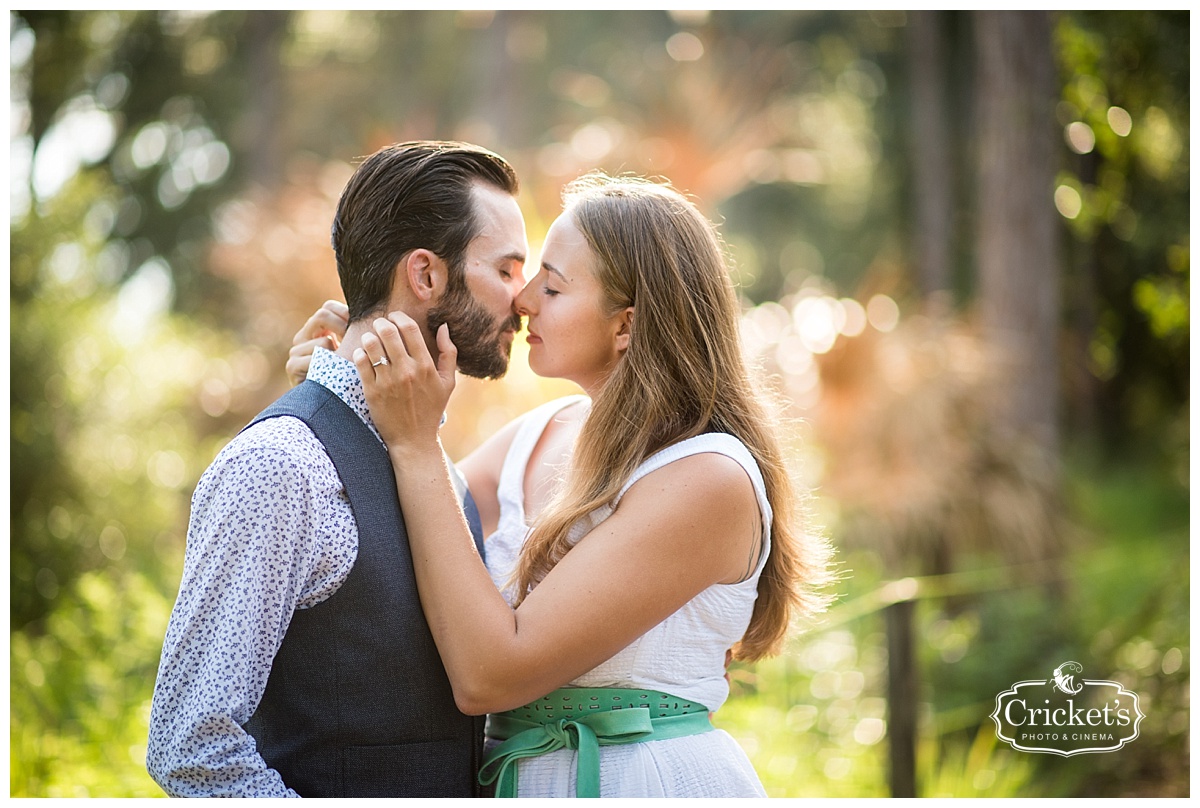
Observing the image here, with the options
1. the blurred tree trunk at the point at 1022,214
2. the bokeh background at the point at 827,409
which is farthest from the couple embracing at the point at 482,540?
the blurred tree trunk at the point at 1022,214

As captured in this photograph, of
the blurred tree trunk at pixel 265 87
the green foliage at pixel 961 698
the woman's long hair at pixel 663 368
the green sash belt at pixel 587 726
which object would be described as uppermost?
the blurred tree trunk at pixel 265 87

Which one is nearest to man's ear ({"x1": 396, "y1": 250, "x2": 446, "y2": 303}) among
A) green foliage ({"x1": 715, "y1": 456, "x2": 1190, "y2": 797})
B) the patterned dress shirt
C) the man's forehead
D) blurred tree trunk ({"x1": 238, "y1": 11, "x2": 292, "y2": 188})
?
the man's forehead

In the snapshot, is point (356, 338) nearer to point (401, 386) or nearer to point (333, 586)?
point (401, 386)

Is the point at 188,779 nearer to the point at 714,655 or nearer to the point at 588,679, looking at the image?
the point at 588,679

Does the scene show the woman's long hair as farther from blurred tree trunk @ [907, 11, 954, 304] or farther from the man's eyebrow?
blurred tree trunk @ [907, 11, 954, 304]

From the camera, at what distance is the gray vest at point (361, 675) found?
1.89m

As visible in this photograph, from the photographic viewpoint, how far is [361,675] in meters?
1.90

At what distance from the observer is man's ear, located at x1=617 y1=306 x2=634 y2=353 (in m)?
2.33

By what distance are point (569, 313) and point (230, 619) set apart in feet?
3.22

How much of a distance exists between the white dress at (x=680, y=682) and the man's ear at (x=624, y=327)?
1.06 ft

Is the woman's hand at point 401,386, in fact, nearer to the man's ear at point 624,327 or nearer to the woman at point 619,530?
the woman at point 619,530

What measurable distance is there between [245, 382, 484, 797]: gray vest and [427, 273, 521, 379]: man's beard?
347 mm
